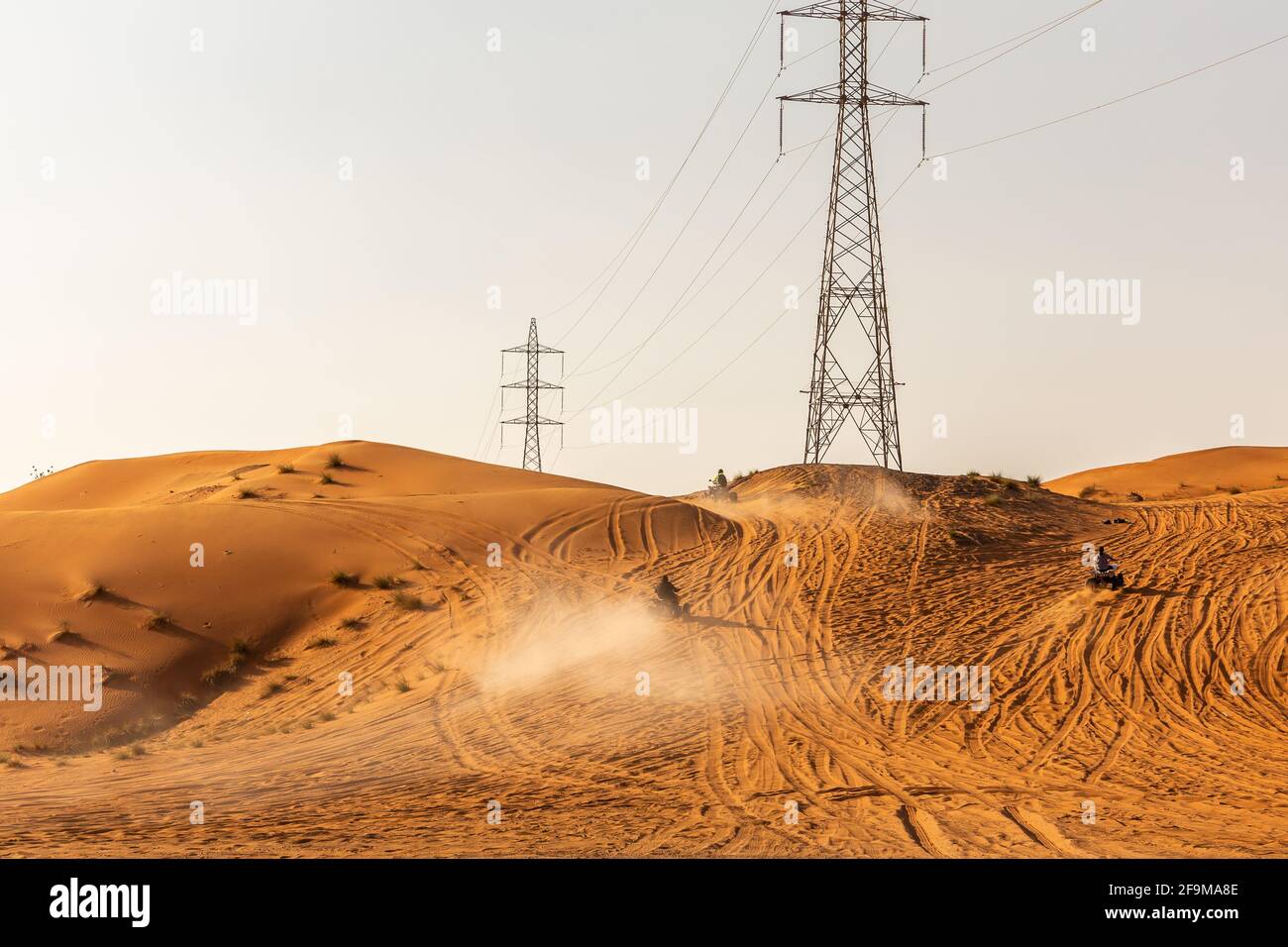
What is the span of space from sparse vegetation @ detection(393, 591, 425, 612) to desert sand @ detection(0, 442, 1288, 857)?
0.42 feet

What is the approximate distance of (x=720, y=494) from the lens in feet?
126

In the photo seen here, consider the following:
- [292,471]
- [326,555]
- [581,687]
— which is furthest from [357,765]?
[292,471]

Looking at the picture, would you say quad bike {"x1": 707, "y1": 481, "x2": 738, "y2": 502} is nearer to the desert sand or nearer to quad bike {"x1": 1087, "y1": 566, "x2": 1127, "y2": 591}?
the desert sand

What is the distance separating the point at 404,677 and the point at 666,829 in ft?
36.7

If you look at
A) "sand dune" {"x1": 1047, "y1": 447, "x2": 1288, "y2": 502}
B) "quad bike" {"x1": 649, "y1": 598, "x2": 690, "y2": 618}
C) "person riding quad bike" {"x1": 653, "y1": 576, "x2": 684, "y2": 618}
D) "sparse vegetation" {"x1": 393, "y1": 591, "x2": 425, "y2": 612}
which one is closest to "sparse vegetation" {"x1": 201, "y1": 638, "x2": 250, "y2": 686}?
"sparse vegetation" {"x1": 393, "y1": 591, "x2": 425, "y2": 612}

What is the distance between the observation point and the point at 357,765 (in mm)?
16359

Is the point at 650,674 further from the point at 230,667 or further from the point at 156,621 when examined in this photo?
the point at 156,621

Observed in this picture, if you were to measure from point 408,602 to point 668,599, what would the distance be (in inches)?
239

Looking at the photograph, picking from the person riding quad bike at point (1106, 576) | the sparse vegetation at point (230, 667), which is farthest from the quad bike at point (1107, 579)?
the sparse vegetation at point (230, 667)

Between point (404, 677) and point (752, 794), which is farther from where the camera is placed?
point (404, 677)

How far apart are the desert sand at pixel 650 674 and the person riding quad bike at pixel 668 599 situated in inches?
13.7

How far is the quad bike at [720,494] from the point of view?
125 ft

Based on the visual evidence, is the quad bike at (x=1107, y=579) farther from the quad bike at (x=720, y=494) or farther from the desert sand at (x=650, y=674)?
the quad bike at (x=720, y=494)
